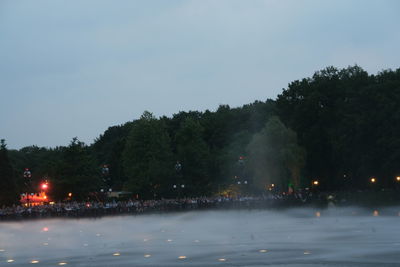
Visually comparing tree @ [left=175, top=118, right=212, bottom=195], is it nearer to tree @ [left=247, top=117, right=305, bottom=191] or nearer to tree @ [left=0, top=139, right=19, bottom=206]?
tree @ [left=247, top=117, right=305, bottom=191]

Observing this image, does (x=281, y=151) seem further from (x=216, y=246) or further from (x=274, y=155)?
(x=216, y=246)

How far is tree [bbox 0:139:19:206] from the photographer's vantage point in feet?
280

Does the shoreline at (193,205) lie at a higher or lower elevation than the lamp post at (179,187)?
lower

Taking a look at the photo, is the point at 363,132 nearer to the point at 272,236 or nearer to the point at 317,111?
the point at 317,111

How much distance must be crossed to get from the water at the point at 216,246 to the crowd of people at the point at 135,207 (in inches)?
779

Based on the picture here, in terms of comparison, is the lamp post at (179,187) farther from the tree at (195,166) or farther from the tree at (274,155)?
the tree at (274,155)

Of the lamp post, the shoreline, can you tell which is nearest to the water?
the shoreline

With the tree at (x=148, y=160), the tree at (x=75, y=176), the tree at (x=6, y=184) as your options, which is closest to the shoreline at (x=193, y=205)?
the tree at (x=6, y=184)

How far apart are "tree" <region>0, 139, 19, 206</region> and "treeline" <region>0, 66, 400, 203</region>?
12 cm

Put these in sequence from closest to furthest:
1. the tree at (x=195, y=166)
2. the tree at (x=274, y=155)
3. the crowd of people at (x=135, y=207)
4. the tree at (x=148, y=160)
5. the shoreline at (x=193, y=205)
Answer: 1. the crowd of people at (x=135, y=207)
2. the shoreline at (x=193, y=205)
3. the tree at (x=274, y=155)
4. the tree at (x=148, y=160)
5. the tree at (x=195, y=166)

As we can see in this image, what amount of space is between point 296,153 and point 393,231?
52126mm

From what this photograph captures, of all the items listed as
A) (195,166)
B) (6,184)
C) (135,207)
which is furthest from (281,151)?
(6,184)

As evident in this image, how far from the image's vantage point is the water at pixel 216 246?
81.0 feet

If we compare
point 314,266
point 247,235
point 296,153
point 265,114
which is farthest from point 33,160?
point 314,266
